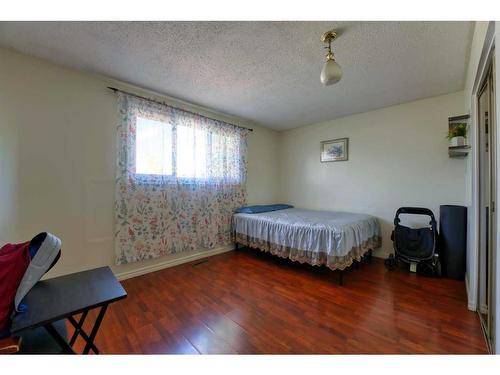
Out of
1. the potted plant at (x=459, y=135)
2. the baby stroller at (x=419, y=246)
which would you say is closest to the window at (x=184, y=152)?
the baby stroller at (x=419, y=246)

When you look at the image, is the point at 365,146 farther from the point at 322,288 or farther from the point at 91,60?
the point at 91,60

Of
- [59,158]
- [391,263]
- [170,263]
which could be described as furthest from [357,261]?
[59,158]

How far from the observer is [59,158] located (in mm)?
2115

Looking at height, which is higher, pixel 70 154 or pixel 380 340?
pixel 70 154

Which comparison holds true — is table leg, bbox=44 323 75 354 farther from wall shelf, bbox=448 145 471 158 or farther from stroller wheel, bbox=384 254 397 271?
wall shelf, bbox=448 145 471 158

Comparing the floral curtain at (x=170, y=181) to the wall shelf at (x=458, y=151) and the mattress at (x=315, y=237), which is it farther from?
the wall shelf at (x=458, y=151)

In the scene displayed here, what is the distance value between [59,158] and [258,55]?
220 centimetres

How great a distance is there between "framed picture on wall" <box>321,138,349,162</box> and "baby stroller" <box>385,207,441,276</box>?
1280mm

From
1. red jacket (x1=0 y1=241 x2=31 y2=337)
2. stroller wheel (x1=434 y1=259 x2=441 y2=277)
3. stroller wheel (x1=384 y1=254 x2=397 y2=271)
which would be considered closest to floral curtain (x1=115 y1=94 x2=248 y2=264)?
red jacket (x1=0 y1=241 x2=31 y2=337)

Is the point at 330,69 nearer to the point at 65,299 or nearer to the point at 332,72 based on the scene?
the point at 332,72
